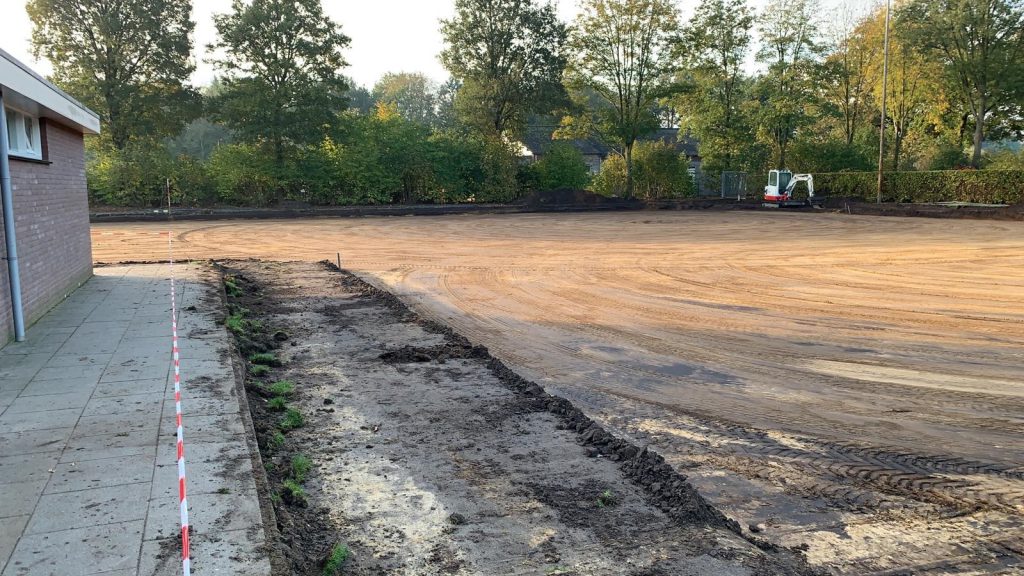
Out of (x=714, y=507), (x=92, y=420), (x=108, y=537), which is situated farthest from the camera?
(x=92, y=420)

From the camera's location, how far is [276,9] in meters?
36.6

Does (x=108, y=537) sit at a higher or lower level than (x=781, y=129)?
lower

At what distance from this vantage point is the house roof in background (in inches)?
312

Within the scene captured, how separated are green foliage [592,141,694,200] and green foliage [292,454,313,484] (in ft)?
133

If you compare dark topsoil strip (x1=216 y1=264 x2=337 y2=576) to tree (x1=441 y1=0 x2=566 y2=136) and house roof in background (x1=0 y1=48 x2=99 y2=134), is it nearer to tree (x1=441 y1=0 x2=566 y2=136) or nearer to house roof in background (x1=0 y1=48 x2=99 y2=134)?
house roof in background (x1=0 y1=48 x2=99 y2=134)

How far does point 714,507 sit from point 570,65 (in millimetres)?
41275

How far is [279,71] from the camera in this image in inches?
1455

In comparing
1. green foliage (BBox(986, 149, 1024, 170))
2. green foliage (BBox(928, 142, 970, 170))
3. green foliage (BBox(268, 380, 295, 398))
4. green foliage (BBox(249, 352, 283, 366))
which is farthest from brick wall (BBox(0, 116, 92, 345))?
green foliage (BBox(928, 142, 970, 170))

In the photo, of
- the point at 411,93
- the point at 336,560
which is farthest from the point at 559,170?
the point at 411,93

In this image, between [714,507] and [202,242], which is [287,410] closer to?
[714,507]

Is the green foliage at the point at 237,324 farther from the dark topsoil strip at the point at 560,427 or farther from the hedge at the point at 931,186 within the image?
the hedge at the point at 931,186

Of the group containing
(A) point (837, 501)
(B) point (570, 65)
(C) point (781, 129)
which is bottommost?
(A) point (837, 501)

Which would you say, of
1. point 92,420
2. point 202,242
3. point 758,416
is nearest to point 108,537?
point 92,420

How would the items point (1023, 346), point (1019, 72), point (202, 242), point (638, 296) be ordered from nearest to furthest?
1. point (1023, 346)
2. point (638, 296)
3. point (202, 242)
4. point (1019, 72)
